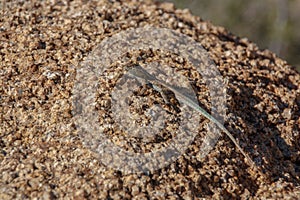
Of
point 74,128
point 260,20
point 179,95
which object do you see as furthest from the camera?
point 260,20

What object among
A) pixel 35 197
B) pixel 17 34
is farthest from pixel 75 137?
pixel 17 34

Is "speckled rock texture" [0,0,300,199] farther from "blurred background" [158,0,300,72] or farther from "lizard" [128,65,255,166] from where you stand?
"blurred background" [158,0,300,72]

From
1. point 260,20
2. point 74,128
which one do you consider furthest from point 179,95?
point 260,20

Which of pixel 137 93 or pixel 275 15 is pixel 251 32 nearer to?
pixel 275 15

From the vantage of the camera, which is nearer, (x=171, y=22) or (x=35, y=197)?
(x=35, y=197)

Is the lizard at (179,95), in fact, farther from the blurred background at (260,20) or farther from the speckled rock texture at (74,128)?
the blurred background at (260,20)

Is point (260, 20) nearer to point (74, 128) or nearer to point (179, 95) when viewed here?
point (179, 95)

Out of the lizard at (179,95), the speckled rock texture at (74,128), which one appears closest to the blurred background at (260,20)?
the speckled rock texture at (74,128)
